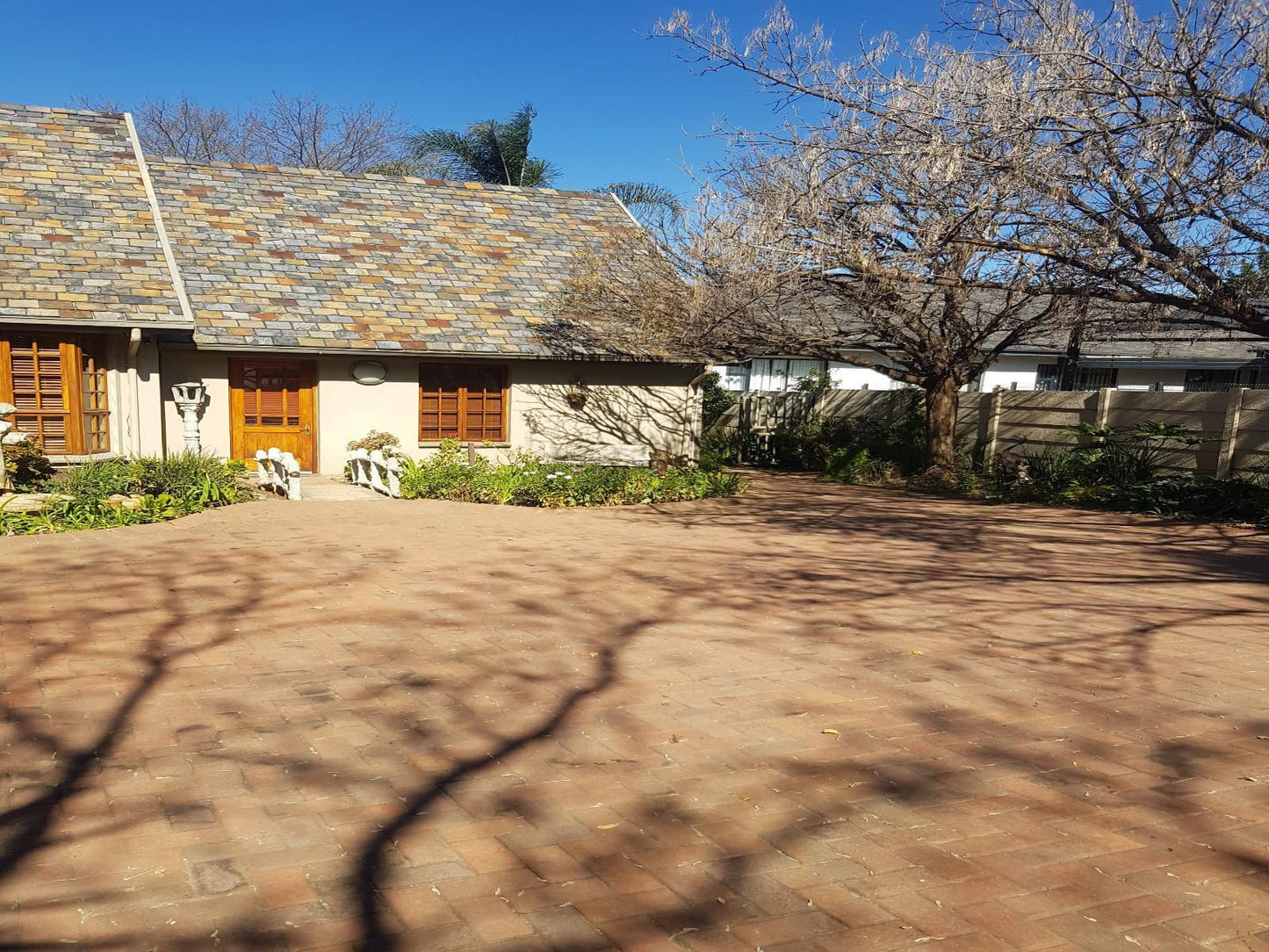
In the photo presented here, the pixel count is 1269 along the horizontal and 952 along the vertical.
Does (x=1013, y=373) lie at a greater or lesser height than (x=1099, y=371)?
lesser

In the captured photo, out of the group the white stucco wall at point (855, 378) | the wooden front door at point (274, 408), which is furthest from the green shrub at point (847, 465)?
the white stucco wall at point (855, 378)

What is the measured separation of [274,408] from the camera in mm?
14961

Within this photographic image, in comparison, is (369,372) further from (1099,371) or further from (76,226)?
(1099,371)

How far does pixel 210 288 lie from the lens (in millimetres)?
14594

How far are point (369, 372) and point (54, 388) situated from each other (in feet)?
14.5

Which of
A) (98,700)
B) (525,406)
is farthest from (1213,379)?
(98,700)

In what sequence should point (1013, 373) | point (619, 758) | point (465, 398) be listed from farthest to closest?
point (1013, 373) → point (465, 398) → point (619, 758)

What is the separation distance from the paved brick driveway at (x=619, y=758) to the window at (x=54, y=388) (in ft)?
14.8

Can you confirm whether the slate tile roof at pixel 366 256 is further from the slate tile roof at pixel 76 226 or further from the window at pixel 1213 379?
the window at pixel 1213 379

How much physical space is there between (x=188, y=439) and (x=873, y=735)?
12124mm

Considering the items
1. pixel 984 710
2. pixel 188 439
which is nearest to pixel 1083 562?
pixel 984 710

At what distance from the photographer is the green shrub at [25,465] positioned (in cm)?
1146

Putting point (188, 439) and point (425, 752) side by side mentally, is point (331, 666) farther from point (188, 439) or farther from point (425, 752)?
point (188, 439)

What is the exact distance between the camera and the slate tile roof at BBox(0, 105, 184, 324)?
12312 mm
